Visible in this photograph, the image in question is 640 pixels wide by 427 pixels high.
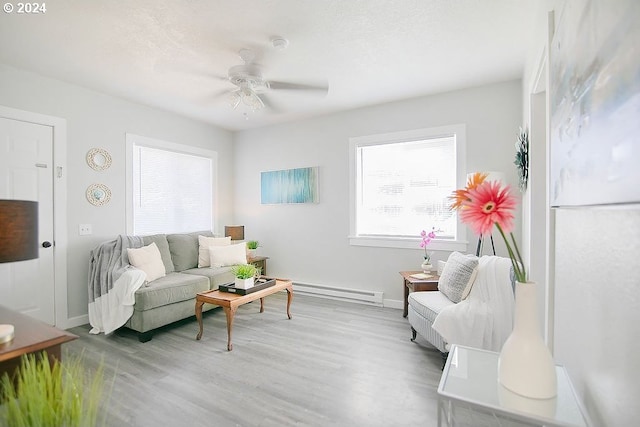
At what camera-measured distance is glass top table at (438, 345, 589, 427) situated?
36.9 inches

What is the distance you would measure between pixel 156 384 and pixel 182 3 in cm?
273

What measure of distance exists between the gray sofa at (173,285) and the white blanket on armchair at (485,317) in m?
2.61

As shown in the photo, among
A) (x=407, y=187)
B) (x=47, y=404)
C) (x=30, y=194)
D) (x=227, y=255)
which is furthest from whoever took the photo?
(x=227, y=255)

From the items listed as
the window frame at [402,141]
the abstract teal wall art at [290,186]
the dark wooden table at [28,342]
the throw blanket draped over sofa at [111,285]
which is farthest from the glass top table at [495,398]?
the abstract teal wall art at [290,186]

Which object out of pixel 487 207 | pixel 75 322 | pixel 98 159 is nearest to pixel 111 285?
pixel 75 322

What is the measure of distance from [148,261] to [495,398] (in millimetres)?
3527

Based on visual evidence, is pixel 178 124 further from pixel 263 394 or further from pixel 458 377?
pixel 458 377

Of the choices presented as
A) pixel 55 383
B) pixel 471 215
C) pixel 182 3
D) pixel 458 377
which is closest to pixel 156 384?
pixel 55 383

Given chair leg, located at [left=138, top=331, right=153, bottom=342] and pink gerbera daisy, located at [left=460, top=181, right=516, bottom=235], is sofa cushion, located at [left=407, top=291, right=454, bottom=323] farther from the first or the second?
chair leg, located at [left=138, top=331, right=153, bottom=342]

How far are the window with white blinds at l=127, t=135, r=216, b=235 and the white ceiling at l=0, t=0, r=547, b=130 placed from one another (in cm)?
88

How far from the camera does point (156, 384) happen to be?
226cm

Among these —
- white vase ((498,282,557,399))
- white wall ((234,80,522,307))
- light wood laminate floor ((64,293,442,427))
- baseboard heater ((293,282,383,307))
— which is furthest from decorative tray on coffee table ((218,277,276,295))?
white vase ((498,282,557,399))

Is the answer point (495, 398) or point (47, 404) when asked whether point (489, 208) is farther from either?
point (47, 404)

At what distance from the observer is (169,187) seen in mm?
4562
